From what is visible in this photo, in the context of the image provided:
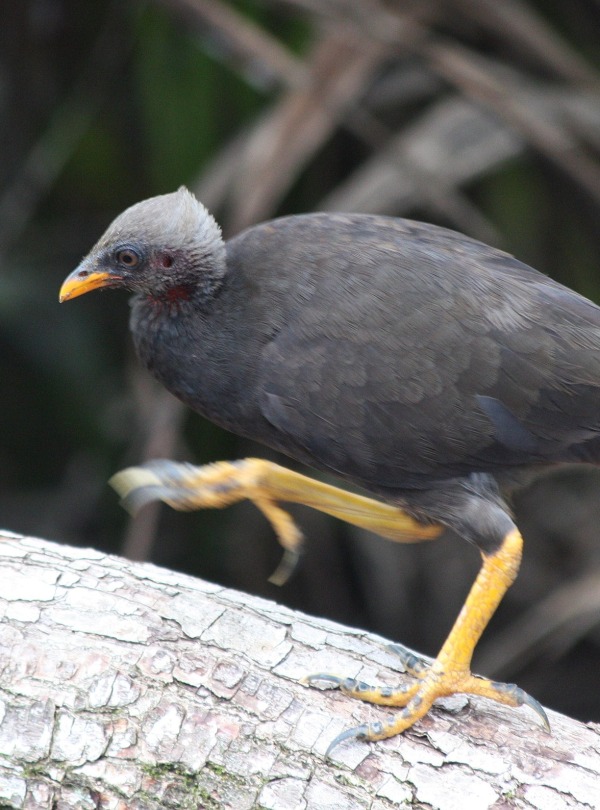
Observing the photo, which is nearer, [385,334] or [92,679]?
[92,679]

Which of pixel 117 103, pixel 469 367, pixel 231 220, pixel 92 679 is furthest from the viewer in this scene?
pixel 117 103

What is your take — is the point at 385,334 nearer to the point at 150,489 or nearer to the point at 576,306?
the point at 576,306

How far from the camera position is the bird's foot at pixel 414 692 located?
128 inches

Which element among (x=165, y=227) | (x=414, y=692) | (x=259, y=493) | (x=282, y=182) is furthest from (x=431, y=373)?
(x=282, y=182)

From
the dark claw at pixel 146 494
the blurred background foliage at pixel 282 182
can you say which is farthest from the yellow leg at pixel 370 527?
the blurred background foliage at pixel 282 182

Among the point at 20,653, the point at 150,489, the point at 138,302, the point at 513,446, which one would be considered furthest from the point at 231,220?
the point at 20,653

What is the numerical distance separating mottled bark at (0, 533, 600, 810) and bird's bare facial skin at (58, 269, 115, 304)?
39.2 inches

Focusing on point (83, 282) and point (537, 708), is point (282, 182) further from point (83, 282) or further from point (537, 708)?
point (537, 708)

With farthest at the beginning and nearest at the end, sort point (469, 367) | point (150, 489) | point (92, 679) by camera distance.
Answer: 1. point (150, 489)
2. point (469, 367)
3. point (92, 679)

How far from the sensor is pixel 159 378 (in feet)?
13.0

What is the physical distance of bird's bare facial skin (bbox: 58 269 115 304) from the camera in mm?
3908

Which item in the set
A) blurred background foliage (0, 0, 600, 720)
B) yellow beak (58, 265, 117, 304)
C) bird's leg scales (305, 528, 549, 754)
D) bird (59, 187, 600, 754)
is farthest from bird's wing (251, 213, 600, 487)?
blurred background foliage (0, 0, 600, 720)

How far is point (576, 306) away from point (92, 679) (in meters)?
2.01

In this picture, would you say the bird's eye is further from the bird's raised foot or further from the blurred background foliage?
the blurred background foliage
